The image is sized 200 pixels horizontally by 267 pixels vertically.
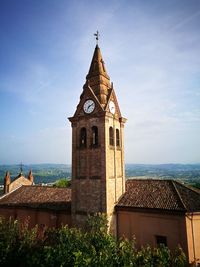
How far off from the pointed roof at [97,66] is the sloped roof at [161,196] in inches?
562

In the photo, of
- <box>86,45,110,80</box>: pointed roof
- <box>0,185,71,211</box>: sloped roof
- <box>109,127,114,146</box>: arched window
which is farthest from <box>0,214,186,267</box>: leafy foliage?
<box>86,45,110,80</box>: pointed roof

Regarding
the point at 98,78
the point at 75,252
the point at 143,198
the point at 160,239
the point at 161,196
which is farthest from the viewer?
the point at 98,78

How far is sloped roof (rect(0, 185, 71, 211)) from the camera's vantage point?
1135 inches

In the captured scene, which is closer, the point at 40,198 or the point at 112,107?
the point at 112,107

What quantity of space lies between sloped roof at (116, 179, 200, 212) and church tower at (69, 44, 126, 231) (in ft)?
5.01

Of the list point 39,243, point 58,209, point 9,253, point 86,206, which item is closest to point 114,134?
point 86,206

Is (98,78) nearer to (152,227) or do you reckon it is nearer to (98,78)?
(98,78)

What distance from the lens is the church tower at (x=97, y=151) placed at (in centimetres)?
2391

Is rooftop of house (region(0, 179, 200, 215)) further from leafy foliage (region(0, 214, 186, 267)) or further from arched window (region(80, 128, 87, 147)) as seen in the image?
leafy foliage (region(0, 214, 186, 267))

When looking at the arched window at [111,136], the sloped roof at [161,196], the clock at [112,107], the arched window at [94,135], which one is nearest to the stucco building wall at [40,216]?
the sloped roof at [161,196]

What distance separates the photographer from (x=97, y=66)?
1120 inches

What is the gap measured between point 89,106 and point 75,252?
17193 millimetres

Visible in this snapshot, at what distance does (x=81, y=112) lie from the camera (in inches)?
1050

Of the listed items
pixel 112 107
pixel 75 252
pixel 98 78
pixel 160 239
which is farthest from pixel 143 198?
pixel 98 78
